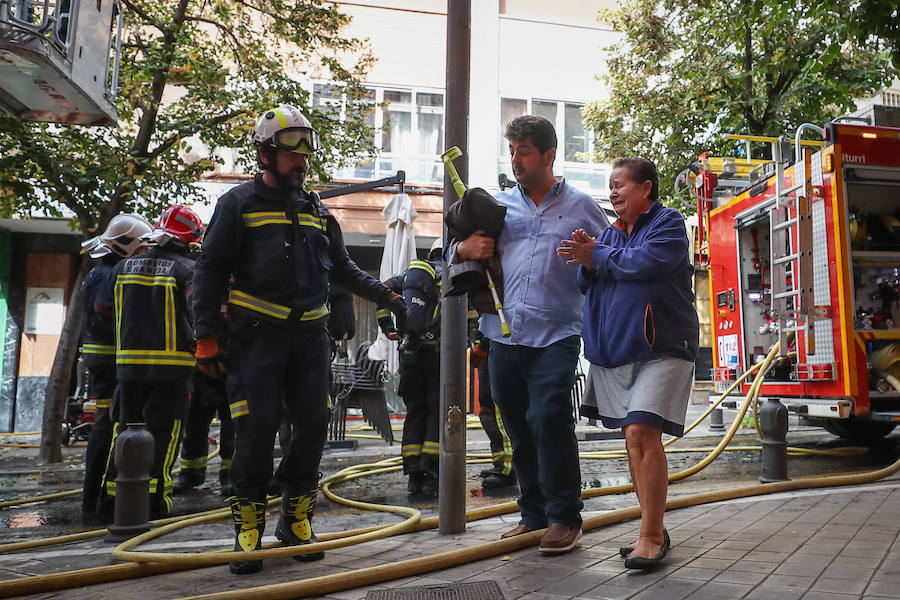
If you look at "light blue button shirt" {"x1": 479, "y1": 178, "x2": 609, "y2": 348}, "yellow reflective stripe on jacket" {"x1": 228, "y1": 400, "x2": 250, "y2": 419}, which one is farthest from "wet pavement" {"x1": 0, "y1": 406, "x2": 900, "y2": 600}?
"light blue button shirt" {"x1": 479, "y1": 178, "x2": 609, "y2": 348}

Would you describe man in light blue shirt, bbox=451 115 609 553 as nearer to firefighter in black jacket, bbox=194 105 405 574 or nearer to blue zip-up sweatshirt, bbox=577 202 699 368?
blue zip-up sweatshirt, bbox=577 202 699 368

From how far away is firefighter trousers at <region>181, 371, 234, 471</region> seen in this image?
6570 mm

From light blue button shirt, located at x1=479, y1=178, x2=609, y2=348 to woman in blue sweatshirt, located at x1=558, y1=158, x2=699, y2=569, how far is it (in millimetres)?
215

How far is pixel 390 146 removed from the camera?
57.0ft

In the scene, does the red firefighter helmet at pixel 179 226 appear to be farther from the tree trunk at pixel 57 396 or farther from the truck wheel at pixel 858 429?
the truck wheel at pixel 858 429

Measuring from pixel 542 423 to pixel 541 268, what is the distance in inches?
30.7

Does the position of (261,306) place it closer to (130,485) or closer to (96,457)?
(130,485)

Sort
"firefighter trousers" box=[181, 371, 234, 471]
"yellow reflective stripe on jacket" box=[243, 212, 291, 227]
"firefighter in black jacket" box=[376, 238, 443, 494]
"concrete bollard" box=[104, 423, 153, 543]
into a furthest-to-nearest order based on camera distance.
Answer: "firefighter trousers" box=[181, 371, 234, 471] < "firefighter in black jacket" box=[376, 238, 443, 494] < "concrete bollard" box=[104, 423, 153, 543] < "yellow reflective stripe on jacket" box=[243, 212, 291, 227]

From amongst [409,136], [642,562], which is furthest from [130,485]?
[409,136]

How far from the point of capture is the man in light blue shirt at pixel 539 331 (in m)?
3.75

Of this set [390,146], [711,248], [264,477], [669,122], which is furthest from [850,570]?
[390,146]

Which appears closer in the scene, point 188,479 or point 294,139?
point 294,139

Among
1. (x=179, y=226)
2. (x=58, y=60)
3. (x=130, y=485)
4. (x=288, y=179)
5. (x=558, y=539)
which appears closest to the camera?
(x=558, y=539)

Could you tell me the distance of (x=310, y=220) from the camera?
4.05 metres
